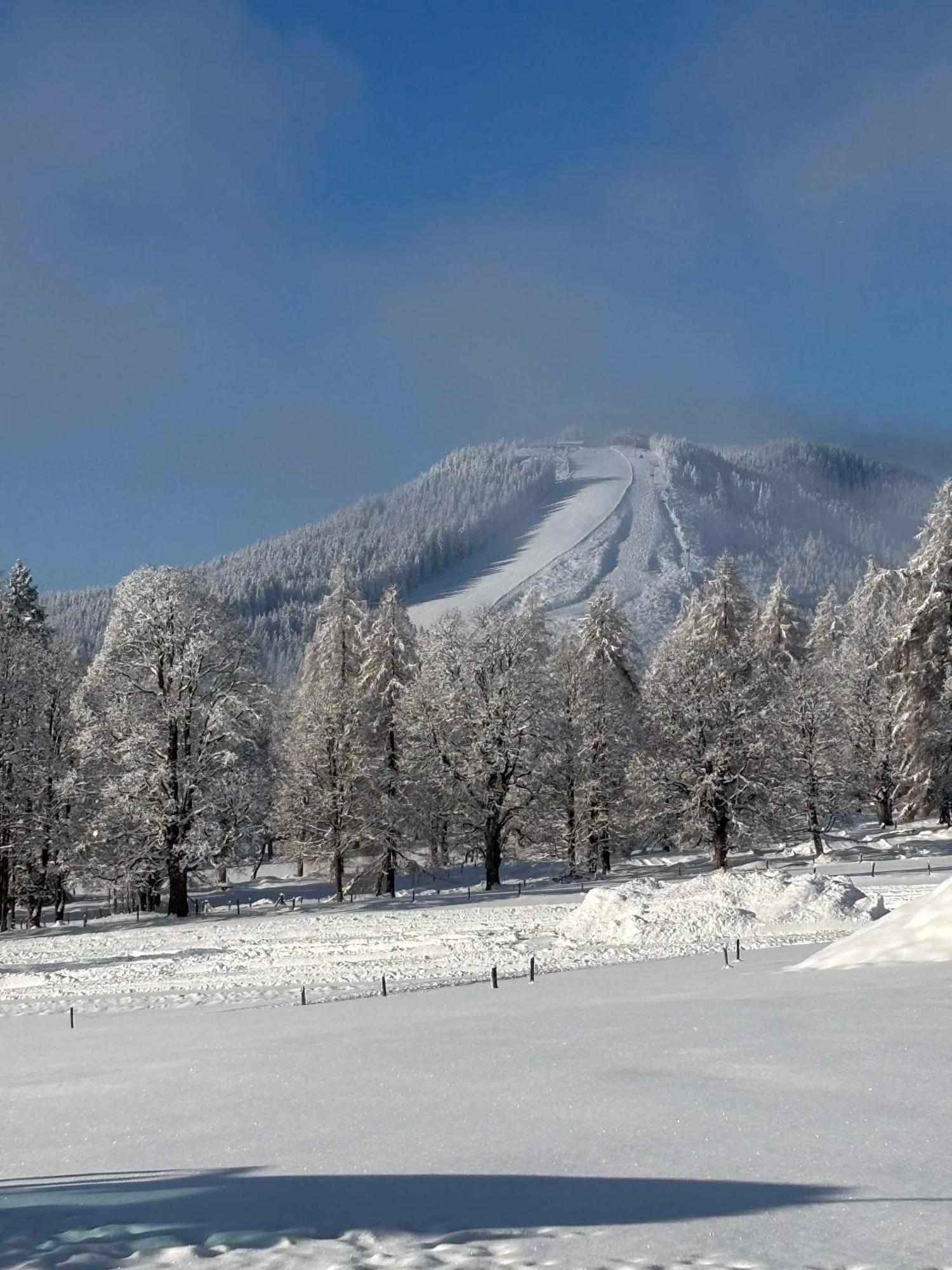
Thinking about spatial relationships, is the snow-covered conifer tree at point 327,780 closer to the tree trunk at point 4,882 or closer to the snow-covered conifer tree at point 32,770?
the snow-covered conifer tree at point 32,770

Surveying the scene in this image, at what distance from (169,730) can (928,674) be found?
34945mm

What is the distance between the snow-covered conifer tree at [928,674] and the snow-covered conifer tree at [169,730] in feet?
99.8

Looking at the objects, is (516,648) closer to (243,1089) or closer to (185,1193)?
(243,1089)

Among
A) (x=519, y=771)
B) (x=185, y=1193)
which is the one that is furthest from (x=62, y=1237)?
(x=519, y=771)

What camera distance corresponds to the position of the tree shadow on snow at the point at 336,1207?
8695 mm

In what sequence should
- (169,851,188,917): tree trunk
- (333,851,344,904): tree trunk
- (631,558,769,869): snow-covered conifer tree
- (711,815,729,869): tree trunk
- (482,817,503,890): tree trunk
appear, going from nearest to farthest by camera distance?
1. (169,851,188,917): tree trunk
2. (333,851,344,904): tree trunk
3. (711,815,729,869): tree trunk
4. (631,558,769,869): snow-covered conifer tree
5. (482,817,503,890): tree trunk

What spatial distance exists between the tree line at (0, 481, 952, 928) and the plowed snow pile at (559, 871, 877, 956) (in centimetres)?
1276

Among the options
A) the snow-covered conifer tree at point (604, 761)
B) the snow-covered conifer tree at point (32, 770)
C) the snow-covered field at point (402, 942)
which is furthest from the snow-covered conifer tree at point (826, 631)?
the snow-covered conifer tree at point (32, 770)

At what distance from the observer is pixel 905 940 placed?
853 inches

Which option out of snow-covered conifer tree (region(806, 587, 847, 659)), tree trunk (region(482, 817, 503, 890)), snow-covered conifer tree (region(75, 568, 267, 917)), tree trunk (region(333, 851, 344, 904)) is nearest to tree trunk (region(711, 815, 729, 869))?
tree trunk (region(482, 817, 503, 890))

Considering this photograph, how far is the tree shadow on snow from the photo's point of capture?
8.70 m

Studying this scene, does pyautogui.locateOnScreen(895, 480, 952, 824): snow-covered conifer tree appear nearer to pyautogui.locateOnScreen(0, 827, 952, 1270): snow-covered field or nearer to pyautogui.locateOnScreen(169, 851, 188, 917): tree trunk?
pyautogui.locateOnScreen(0, 827, 952, 1270): snow-covered field

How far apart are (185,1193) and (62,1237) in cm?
145

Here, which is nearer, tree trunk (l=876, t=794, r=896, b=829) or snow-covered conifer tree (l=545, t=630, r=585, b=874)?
snow-covered conifer tree (l=545, t=630, r=585, b=874)
